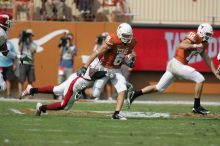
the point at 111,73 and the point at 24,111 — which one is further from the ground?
the point at 111,73

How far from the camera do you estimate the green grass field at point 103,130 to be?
8.94 meters

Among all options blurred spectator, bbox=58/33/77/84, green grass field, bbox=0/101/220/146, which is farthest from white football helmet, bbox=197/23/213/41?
blurred spectator, bbox=58/33/77/84

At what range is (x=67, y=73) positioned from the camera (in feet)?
63.8

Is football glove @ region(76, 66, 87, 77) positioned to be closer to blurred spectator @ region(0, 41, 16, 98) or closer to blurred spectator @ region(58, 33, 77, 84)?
blurred spectator @ region(0, 41, 16, 98)

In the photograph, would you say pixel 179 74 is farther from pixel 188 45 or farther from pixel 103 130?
pixel 103 130

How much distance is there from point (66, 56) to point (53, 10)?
1322mm

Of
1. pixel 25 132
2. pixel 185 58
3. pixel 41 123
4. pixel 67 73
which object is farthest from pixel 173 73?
pixel 67 73

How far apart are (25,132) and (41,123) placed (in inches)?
44.8

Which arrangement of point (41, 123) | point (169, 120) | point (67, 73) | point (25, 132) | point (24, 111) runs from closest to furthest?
point (25, 132)
point (41, 123)
point (169, 120)
point (24, 111)
point (67, 73)

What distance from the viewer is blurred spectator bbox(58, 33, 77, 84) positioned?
1930cm

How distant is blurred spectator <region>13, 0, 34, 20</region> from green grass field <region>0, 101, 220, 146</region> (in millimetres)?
7062

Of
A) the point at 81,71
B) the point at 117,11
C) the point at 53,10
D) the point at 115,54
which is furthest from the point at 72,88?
the point at 117,11

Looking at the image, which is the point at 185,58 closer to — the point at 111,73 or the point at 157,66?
the point at 111,73

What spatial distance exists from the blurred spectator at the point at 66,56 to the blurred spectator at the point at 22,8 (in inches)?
45.7
